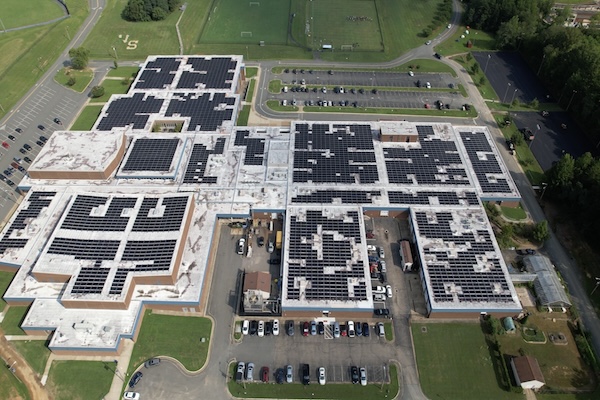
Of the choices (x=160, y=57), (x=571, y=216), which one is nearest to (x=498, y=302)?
(x=571, y=216)

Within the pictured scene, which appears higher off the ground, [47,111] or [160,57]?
[160,57]

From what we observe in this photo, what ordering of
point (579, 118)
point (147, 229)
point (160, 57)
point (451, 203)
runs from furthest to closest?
point (160, 57) < point (579, 118) < point (451, 203) < point (147, 229)

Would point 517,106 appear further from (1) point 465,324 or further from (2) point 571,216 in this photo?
(1) point 465,324

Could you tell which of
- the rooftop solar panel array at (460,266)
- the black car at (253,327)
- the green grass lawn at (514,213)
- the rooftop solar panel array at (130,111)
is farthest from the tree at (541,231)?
the rooftop solar panel array at (130,111)

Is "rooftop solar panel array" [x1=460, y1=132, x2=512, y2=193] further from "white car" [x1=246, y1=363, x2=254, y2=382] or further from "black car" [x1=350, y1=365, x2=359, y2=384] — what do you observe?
"white car" [x1=246, y1=363, x2=254, y2=382]

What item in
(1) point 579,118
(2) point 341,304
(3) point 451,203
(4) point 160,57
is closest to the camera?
(2) point 341,304

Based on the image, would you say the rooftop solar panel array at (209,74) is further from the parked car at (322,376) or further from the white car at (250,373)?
the parked car at (322,376)

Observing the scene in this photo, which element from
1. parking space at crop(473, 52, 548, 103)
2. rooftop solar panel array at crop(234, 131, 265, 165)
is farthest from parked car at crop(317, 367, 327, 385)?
parking space at crop(473, 52, 548, 103)
